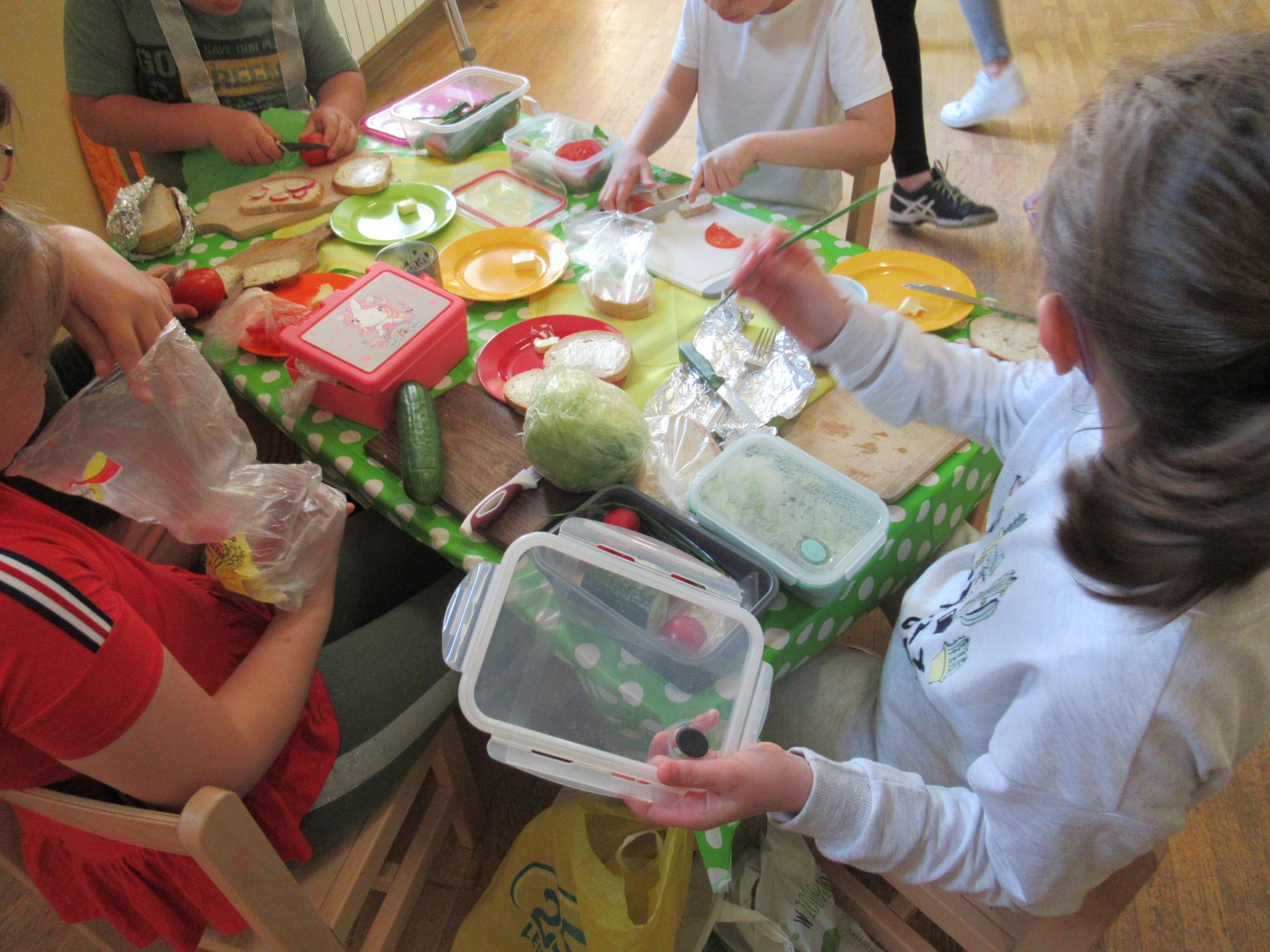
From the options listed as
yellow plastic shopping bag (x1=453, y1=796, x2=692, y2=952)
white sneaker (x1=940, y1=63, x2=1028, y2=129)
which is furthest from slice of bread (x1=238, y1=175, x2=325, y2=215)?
white sneaker (x1=940, y1=63, x2=1028, y2=129)

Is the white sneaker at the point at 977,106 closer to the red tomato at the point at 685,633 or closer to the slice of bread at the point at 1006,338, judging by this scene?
the slice of bread at the point at 1006,338

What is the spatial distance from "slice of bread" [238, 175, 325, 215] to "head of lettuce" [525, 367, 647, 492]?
73 cm

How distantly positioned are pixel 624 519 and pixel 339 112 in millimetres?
1142

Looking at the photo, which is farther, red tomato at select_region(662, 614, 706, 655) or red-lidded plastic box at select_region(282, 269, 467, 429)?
red-lidded plastic box at select_region(282, 269, 467, 429)

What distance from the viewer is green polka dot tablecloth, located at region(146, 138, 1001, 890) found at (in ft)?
2.45

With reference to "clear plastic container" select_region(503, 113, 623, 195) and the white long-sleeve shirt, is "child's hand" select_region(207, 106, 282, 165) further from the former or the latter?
the white long-sleeve shirt

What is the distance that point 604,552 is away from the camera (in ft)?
2.16

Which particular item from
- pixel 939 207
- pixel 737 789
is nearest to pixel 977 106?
pixel 939 207

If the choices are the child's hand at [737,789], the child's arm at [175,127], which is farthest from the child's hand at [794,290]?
the child's arm at [175,127]

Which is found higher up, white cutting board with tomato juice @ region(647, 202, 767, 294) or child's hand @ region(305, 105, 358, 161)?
child's hand @ region(305, 105, 358, 161)

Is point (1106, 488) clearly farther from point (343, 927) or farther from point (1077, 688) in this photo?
point (343, 927)

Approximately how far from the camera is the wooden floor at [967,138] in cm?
119

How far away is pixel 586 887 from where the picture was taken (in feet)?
2.92

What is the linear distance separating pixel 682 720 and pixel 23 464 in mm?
621
